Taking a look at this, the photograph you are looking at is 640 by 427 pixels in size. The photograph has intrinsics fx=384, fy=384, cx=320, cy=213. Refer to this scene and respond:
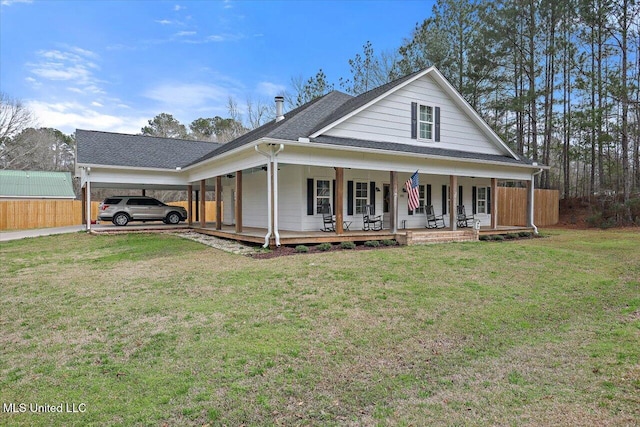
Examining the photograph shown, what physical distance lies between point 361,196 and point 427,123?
12.4 ft

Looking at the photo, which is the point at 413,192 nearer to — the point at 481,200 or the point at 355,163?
the point at 355,163

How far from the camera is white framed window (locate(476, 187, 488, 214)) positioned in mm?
17812

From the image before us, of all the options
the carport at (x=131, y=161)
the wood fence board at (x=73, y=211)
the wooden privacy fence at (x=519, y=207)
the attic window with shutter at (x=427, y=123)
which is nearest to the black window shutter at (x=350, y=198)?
the attic window with shutter at (x=427, y=123)

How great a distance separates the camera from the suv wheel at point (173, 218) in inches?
817

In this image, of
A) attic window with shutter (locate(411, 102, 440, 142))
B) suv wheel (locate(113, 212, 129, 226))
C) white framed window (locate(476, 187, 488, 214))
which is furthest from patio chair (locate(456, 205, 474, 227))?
suv wheel (locate(113, 212, 129, 226))

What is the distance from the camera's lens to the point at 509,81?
81.4 feet

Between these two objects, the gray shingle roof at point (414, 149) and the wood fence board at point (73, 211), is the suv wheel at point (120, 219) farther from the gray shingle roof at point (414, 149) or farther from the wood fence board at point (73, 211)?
the gray shingle roof at point (414, 149)

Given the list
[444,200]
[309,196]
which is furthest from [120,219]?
[444,200]

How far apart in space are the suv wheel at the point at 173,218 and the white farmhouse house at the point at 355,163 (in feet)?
9.00

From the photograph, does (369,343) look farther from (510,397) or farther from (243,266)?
(243,266)

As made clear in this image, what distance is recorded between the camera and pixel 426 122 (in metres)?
14.6

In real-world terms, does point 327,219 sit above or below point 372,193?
below

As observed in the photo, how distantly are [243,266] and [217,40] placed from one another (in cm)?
1765

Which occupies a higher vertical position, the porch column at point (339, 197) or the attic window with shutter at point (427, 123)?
the attic window with shutter at point (427, 123)
